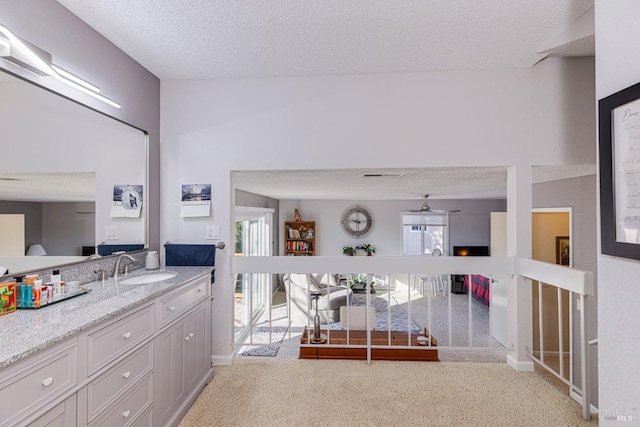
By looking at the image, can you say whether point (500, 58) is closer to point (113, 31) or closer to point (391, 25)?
point (391, 25)

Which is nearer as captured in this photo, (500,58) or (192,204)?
(500,58)

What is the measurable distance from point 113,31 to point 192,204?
4.25 ft

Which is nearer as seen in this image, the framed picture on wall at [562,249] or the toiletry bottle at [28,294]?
the toiletry bottle at [28,294]

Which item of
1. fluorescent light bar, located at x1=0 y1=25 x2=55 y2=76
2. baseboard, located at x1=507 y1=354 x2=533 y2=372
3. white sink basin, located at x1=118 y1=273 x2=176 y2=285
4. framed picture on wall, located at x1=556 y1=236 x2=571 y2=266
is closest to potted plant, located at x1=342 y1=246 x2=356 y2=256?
framed picture on wall, located at x1=556 y1=236 x2=571 y2=266

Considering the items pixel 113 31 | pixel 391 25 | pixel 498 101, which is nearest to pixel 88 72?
pixel 113 31

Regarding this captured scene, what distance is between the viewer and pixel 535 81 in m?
2.40

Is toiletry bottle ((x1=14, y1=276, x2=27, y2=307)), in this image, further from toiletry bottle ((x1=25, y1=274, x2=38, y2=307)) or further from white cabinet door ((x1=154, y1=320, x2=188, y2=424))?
white cabinet door ((x1=154, y1=320, x2=188, y2=424))

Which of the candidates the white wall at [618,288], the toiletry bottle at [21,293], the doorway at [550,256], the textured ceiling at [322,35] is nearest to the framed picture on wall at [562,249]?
the doorway at [550,256]

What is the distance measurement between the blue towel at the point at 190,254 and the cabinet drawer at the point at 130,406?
1009 millimetres

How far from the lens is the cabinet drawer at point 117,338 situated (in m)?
1.23

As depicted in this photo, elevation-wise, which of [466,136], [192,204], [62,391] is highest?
[466,136]

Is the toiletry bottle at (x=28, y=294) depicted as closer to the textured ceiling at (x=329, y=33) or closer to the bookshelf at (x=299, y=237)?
the textured ceiling at (x=329, y=33)

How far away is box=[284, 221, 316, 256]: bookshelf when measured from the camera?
809 cm

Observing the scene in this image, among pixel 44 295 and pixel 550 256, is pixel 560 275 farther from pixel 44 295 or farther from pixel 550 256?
pixel 44 295
